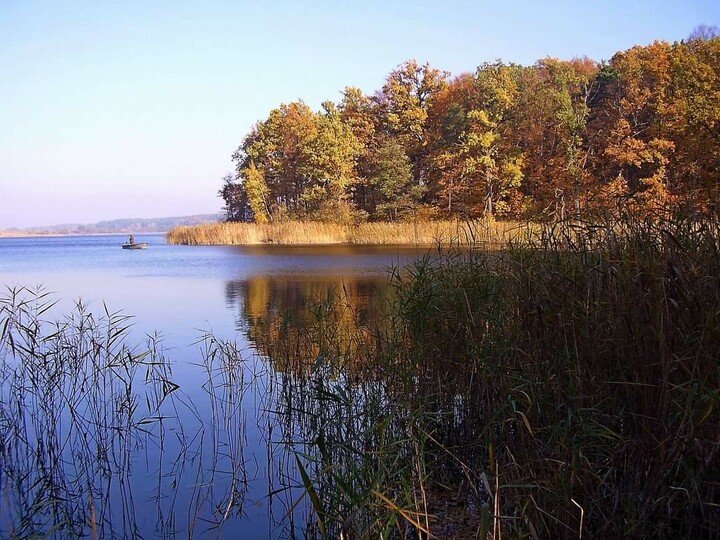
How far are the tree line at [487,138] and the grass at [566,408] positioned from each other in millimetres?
17670

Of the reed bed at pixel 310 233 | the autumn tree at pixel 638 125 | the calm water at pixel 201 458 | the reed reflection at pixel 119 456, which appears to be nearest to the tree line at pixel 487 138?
the autumn tree at pixel 638 125

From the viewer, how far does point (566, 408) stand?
3.23 m

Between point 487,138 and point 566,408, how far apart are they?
33.9 meters

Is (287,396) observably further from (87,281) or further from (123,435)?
(87,281)

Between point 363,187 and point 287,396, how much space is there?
39.9 metres

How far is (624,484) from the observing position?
2.93 m

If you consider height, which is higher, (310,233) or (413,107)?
(413,107)

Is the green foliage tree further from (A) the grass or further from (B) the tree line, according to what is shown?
(A) the grass

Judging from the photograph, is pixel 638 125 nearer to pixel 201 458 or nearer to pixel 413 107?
pixel 413 107

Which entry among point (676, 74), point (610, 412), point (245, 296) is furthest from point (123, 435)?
point (676, 74)

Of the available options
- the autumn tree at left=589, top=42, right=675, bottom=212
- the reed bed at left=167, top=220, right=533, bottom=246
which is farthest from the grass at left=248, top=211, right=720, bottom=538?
the autumn tree at left=589, top=42, right=675, bottom=212

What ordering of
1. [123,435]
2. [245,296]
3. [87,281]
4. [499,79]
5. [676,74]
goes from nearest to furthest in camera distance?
[123,435], [245,296], [87,281], [676,74], [499,79]

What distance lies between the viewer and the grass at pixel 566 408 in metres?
2.67

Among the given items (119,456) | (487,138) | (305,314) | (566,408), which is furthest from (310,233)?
(566,408)
